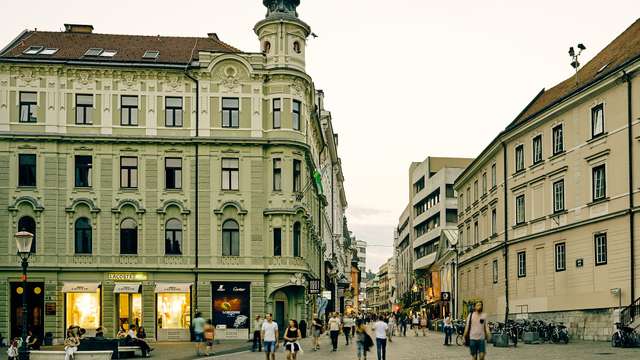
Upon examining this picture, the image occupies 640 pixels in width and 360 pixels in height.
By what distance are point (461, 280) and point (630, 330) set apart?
38608 millimetres

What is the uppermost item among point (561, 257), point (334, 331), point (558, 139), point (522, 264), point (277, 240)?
point (558, 139)

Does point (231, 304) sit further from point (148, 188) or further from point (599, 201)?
point (599, 201)

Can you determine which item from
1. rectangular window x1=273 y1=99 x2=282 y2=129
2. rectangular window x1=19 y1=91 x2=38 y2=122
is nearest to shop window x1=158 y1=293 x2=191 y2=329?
rectangular window x1=273 y1=99 x2=282 y2=129

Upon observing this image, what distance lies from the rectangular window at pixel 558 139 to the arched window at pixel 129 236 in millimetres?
23049

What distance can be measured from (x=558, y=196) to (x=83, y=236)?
25702 mm

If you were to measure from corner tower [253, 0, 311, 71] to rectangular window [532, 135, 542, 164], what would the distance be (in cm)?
1433

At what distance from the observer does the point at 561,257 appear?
4459 cm

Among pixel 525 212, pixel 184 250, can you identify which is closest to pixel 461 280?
pixel 525 212

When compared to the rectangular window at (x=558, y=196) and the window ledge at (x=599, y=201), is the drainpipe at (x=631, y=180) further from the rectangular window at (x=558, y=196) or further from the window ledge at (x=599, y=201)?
the rectangular window at (x=558, y=196)

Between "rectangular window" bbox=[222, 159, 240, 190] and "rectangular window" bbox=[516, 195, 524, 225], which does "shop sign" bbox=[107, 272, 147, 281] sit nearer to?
"rectangular window" bbox=[222, 159, 240, 190]

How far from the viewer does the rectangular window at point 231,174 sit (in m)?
51.3

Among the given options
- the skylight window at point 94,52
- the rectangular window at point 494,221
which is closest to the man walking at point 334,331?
the rectangular window at point 494,221

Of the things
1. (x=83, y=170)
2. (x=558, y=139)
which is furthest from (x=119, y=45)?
(x=558, y=139)

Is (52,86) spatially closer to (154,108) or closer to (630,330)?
(154,108)
